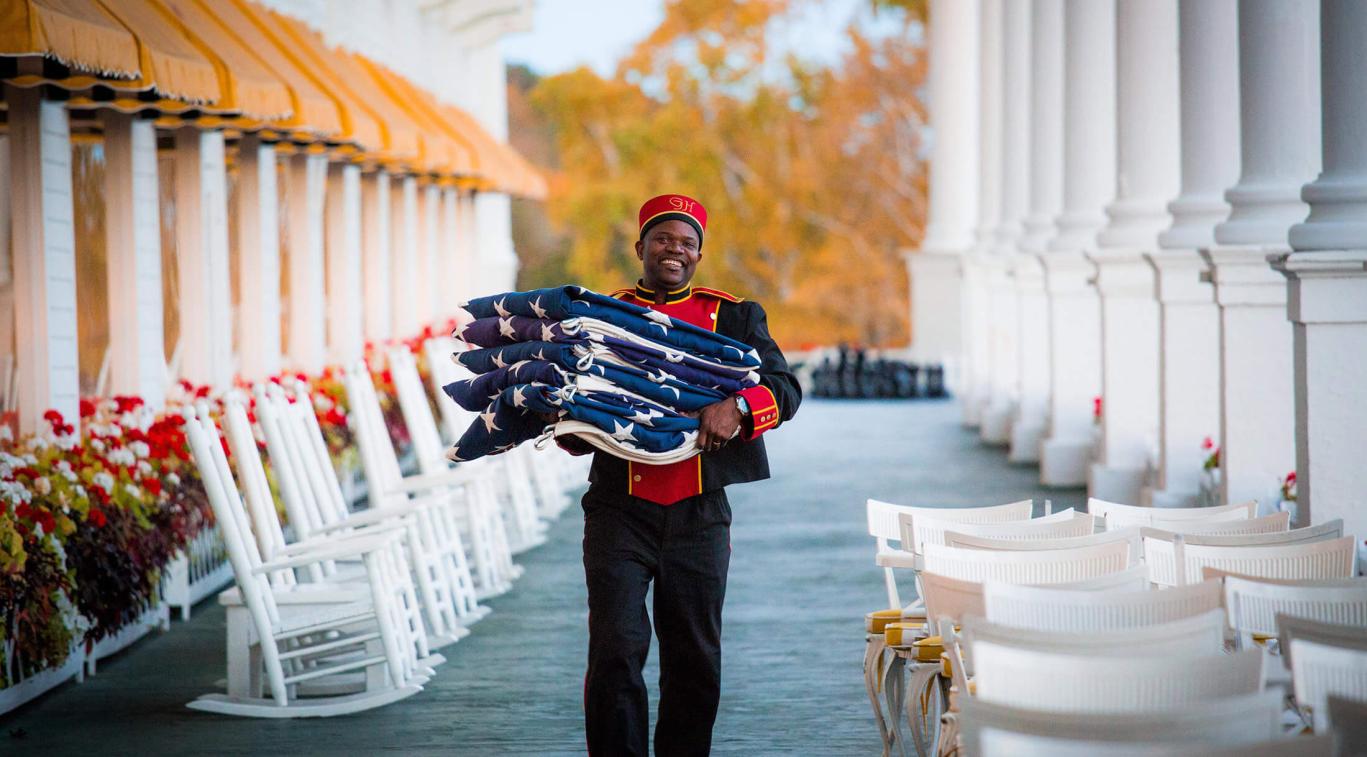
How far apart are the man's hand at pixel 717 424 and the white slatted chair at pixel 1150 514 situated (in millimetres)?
2105

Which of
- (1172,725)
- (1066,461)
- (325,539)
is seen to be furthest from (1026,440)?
(1172,725)

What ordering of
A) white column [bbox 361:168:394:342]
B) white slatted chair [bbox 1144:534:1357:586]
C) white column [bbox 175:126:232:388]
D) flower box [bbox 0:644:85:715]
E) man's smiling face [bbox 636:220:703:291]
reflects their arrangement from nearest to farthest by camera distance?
man's smiling face [bbox 636:220:703:291] < white slatted chair [bbox 1144:534:1357:586] < flower box [bbox 0:644:85:715] < white column [bbox 175:126:232:388] < white column [bbox 361:168:394:342]

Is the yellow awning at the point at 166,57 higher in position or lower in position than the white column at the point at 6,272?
higher

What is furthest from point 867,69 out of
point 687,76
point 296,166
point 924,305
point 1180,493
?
point 1180,493

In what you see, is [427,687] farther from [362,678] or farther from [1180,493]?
[1180,493]

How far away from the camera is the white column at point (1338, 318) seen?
8.09 metres

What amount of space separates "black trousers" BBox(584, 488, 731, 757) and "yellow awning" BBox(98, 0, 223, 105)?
13.4ft

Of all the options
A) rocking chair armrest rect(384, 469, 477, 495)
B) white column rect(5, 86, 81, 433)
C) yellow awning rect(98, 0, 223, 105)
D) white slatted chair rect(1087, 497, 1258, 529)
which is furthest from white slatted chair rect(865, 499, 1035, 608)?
white column rect(5, 86, 81, 433)

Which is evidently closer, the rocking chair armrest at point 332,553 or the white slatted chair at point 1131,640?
the white slatted chair at point 1131,640

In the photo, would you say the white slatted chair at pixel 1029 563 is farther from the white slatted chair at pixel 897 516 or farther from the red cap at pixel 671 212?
the red cap at pixel 671 212

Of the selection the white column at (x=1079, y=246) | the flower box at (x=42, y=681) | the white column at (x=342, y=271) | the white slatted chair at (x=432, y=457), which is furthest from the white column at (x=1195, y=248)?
the white column at (x=342, y=271)

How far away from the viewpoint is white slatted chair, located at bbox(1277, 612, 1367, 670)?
447 centimetres

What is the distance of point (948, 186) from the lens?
30391mm

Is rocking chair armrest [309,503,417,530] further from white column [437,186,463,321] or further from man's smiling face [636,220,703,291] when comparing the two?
white column [437,186,463,321]
